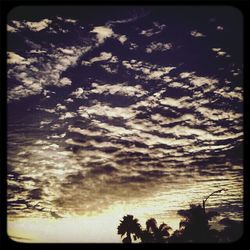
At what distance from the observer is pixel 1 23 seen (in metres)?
2.64

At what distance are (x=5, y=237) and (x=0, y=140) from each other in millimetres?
778
